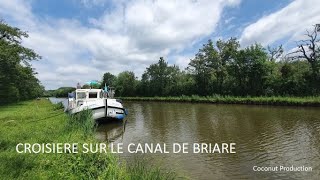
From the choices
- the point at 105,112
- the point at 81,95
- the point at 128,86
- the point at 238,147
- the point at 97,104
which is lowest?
the point at 238,147

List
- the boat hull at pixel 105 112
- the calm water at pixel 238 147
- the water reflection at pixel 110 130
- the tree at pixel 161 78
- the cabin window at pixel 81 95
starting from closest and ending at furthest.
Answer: the calm water at pixel 238 147, the water reflection at pixel 110 130, the boat hull at pixel 105 112, the cabin window at pixel 81 95, the tree at pixel 161 78

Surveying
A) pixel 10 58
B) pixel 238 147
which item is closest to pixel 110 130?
pixel 238 147

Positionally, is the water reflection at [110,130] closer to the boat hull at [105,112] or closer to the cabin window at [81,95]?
the boat hull at [105,112]

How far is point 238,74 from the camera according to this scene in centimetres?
5106

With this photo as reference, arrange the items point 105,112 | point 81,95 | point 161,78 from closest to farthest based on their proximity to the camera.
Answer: point 105,112 < point 81,95 < point 161,78

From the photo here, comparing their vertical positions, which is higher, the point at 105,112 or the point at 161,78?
the point at 161,78

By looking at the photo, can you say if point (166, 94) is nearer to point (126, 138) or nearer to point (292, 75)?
point (292, 75)

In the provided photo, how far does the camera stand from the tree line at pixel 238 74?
39.5 meters

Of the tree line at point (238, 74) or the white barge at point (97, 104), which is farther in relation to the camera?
the tree line at point (238, 74)

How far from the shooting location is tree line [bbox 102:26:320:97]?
1554 inches

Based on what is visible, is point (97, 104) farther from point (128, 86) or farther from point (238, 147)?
point (128, 86)

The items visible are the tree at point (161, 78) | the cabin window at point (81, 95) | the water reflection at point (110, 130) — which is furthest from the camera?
the tree at point (161, 78)

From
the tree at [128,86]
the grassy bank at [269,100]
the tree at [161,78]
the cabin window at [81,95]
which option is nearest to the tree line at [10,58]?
the cabin window at [81,95]

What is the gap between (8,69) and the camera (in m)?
33.7
